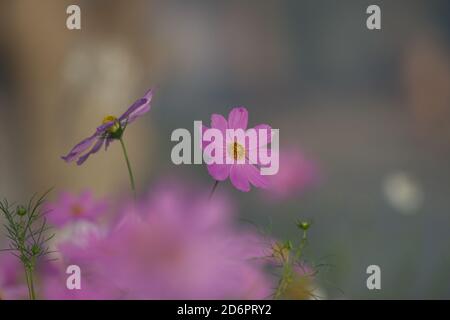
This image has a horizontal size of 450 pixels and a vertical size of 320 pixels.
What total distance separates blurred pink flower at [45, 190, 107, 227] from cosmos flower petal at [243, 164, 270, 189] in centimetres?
10

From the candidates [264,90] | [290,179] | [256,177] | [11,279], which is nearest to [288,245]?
[256,177]

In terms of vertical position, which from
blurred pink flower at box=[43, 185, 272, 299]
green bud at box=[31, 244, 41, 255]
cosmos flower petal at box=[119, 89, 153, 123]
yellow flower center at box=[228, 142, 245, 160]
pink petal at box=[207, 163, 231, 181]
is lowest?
green bud at box=[31, 244, 41, 255]

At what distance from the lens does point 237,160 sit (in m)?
0.24

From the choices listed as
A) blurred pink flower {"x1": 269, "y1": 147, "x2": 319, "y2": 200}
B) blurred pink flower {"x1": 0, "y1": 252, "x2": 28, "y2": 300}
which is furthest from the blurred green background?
blurred pink flower {"x1": 0, "y1": 252, "x2": 28, "y2": 300}

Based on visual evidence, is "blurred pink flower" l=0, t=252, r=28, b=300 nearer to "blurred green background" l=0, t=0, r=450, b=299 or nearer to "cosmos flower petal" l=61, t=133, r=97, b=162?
"cosmos flower petal" l=61, t=133, r=97, b=162

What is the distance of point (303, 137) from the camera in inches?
63.7

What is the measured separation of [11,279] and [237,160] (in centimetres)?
17

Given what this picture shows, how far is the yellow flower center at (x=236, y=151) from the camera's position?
0.78 ft

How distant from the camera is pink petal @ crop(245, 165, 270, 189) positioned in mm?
224

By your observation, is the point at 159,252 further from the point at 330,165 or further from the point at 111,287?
the point at 330,165

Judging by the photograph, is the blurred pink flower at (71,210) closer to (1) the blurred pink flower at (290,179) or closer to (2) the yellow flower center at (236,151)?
(2) the yellow flower center at (236,151)

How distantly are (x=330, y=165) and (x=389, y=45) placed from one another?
0.33m
